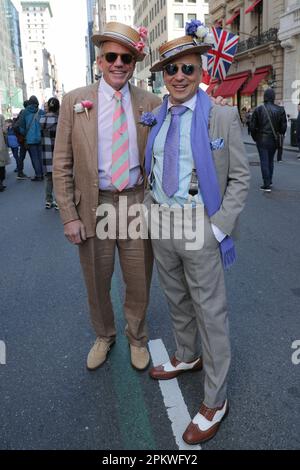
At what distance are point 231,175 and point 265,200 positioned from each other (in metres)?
6.30

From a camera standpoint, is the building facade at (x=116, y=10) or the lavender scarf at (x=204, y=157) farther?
the building facade at (x=116, y=10)

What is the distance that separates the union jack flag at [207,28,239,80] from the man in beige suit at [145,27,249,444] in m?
4.45

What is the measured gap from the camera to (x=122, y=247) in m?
3.13

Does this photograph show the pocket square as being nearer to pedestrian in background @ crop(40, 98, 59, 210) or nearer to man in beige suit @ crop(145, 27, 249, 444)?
man in beige suit @ crop(145, 27, 249, 444)

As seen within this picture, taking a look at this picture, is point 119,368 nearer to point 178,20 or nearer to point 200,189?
Answer: point 200,189

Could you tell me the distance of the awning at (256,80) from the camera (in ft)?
99.1

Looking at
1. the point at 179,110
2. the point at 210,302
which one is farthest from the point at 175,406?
Result: the point at 179,110

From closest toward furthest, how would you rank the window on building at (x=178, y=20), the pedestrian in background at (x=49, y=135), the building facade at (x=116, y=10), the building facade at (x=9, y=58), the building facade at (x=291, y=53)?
the pedestrian in background at (x=49, y=135) < the building facade at (x=291, y=53) < the window on building at (x=178, y=20) < the building facade at (x=9, y=58) < the building facade at (x=116, y=10)

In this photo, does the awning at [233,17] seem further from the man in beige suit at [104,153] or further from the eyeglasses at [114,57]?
the eyeglasses at [114,57]

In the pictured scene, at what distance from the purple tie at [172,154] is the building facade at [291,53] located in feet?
81.8

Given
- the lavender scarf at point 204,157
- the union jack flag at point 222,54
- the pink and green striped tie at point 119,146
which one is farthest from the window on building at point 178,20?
the lavender scarf at point 204,157

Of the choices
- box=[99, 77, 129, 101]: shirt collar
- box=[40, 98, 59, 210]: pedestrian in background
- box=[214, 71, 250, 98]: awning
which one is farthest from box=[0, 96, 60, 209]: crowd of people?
box=[214, 71, 250, 98]: awning

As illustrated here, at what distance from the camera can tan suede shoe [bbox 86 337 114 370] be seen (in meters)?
3.14
